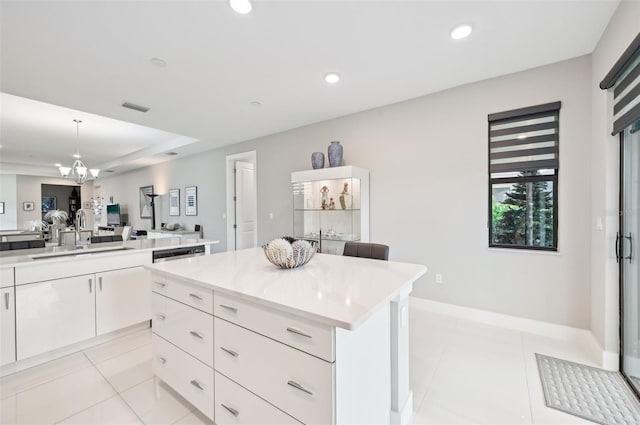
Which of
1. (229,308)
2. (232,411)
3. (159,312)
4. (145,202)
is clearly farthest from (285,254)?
(145,202)

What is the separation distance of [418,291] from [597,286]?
163 centimetres

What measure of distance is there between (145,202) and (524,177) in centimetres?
915

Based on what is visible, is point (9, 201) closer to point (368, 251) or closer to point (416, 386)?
point (368, 251)

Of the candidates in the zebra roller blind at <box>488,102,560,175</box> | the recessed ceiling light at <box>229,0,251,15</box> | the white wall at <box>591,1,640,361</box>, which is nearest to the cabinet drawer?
the recessed ceiling light at <box>229,0,251,15</box>

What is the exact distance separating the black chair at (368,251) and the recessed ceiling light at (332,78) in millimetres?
1812

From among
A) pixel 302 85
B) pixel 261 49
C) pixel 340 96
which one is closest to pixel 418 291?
pixel 340 96

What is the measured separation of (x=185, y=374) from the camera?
163 cm

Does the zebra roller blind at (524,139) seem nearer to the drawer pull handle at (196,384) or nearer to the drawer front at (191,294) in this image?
the drawer front at (191,294)

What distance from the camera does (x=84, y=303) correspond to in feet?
7.82

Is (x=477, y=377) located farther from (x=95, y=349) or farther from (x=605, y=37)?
(x=95, y=349)

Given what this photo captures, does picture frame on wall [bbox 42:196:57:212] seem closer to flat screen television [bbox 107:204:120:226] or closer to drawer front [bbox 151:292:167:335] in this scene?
flat screen television [bbox 107:204:120:226]

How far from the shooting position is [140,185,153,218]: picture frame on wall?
25.6ft

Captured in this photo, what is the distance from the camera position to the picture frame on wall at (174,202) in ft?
22.8

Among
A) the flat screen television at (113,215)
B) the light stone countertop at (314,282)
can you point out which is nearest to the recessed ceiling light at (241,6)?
the light stone countertop at (314,282)
